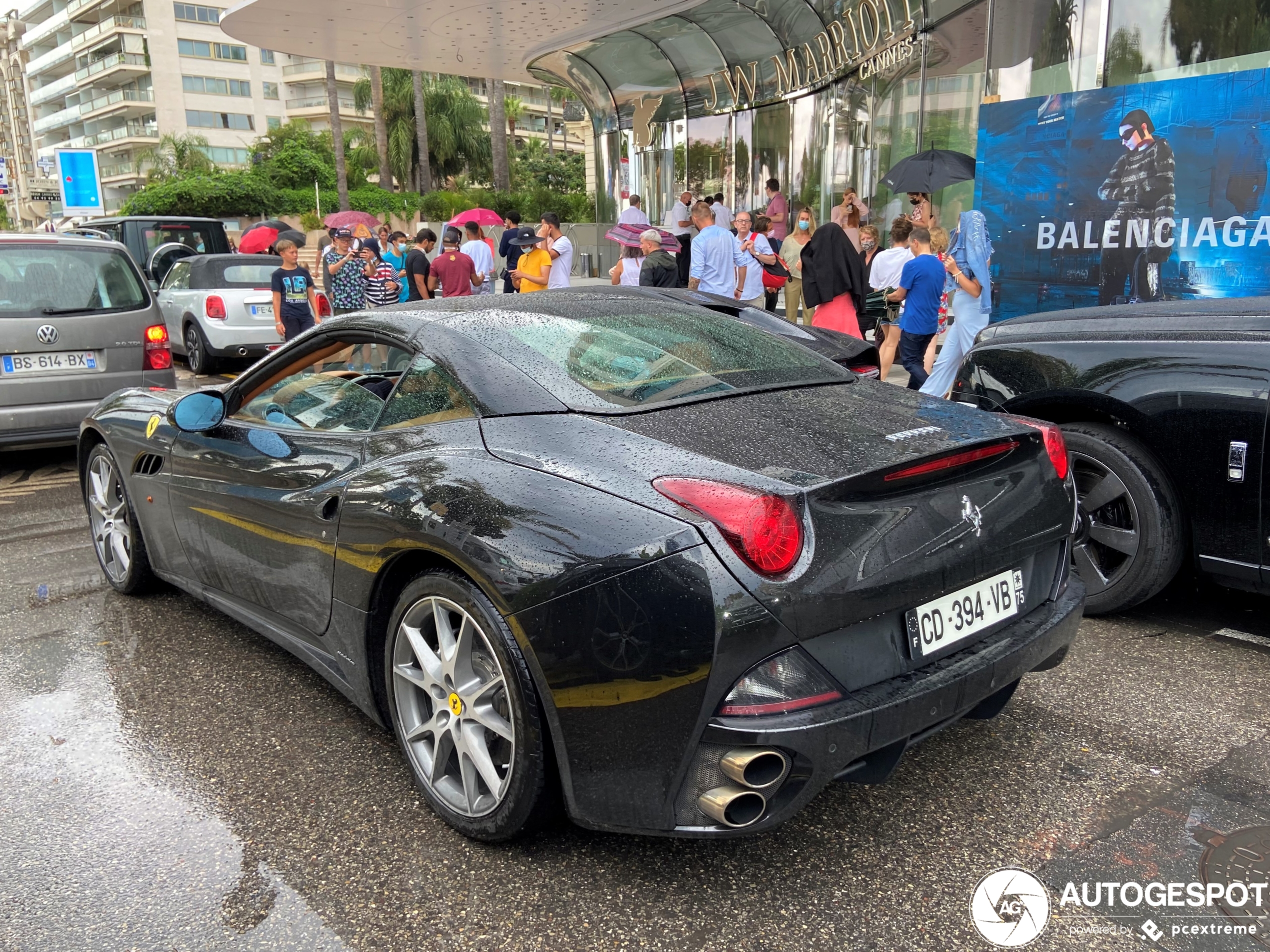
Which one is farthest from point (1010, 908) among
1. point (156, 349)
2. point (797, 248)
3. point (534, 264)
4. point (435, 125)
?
point (435, 125)

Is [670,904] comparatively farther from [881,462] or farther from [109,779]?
[109,779]

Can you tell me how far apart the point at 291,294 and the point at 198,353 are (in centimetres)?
270

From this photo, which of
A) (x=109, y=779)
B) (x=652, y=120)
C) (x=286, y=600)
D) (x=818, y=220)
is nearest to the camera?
(x=109, y=779)

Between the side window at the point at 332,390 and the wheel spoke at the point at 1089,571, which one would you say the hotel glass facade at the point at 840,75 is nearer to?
the wheel spoke at the point at 1089,571

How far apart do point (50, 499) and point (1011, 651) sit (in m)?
6.57

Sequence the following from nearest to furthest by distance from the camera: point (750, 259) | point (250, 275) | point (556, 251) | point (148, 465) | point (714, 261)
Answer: point (148, 465)
point (714, 261)
point (750, 259)
point (556, 251)
point (250, 275)

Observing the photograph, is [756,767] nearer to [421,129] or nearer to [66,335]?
[66,335]

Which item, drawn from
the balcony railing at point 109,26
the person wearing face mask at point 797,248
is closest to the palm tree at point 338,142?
the balcony railing at point 109,26

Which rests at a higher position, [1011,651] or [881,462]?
[881,462]

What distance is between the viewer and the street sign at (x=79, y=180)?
95.3 feet

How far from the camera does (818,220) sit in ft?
53.6

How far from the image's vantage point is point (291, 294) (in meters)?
10.4

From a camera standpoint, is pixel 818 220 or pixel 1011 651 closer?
pixel 1011 651

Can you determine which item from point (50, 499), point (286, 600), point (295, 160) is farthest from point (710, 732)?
point (295, 160)
